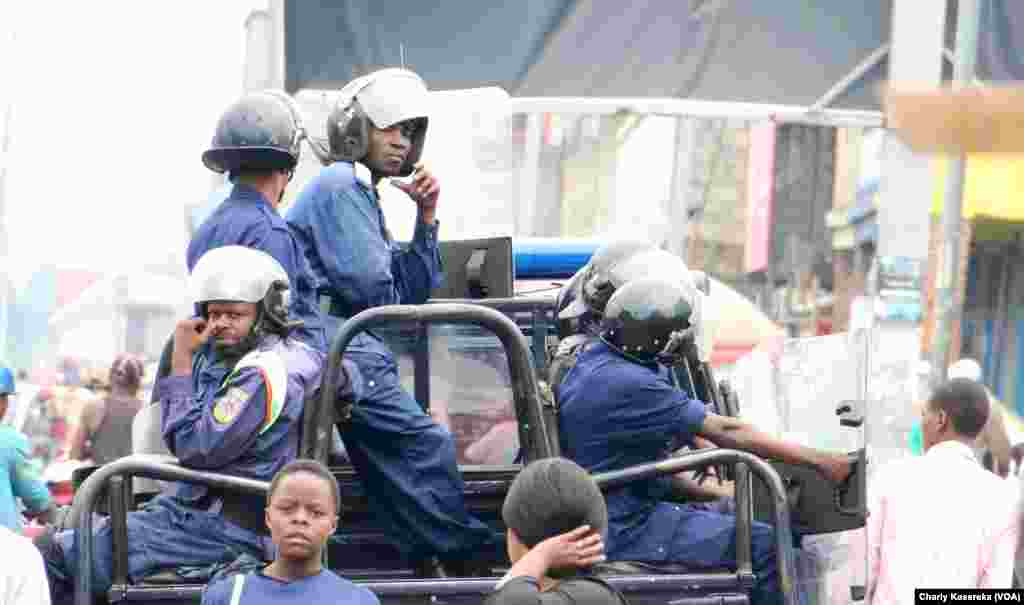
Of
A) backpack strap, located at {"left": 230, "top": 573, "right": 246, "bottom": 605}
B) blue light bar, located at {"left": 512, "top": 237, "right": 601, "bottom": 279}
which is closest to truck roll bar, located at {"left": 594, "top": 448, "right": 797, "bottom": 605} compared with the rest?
backpack strap, located at {"left": 230, "top": 573, "right": 246, "bottom": 605}

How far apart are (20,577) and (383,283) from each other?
69.9 inches

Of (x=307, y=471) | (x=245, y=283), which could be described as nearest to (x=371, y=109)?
(x=245, y=283)

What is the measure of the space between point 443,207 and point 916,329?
13.4 feet

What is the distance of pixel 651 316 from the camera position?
19.1 feet

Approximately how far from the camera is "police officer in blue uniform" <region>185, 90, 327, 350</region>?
5.93 m

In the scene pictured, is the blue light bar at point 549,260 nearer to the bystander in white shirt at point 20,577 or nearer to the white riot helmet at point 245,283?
the white riot helmet at point 245,283

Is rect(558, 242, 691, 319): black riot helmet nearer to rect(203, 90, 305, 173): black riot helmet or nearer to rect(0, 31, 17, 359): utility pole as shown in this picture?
rect(203, 90, 305, 173): black riot helmet

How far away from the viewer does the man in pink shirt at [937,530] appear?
684 cm

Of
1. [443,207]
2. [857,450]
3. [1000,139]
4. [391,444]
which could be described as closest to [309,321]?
[391,444]

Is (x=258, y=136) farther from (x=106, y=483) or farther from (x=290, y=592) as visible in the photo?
(x=290, y=592)

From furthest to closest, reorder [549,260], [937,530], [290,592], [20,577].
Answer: [549,260], [937,530], [290,592], [20,577]

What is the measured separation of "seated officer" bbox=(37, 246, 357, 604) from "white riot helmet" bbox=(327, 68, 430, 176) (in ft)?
2.67

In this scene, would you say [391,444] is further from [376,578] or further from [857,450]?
[857,450]

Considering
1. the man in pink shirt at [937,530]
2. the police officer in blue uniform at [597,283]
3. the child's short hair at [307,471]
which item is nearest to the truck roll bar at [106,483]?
the child's short hair at [307,471]
